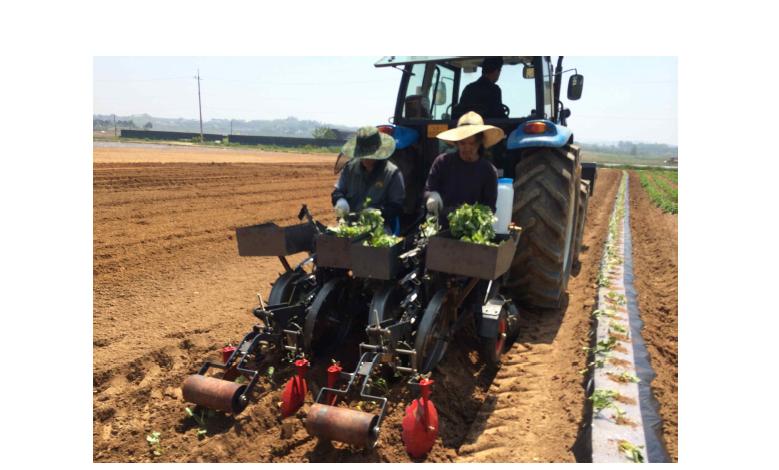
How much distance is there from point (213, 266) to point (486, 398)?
461cm

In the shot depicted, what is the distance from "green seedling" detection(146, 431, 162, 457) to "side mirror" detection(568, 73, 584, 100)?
5642 mm

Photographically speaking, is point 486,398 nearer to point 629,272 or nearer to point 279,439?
point 279,439

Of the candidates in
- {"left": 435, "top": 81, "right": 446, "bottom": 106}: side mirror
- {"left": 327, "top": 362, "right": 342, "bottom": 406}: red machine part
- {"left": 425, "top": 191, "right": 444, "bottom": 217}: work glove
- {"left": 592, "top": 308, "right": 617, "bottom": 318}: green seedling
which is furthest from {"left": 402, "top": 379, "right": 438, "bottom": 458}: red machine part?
{"left": 435, "top": 81, "right": 446, "bottom": 106}: side mirror

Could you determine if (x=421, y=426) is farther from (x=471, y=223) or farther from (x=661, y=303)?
(x=661, y=303)

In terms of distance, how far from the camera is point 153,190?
12.2m

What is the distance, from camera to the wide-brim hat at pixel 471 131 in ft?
12.3

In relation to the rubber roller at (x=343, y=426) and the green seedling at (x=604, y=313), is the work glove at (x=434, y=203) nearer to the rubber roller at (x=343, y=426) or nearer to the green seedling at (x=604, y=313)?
the rubber roller at (x=343, y=426)

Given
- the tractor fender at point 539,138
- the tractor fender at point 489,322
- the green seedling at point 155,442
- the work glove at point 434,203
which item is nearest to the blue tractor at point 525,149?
the tractor fender at point 539,138

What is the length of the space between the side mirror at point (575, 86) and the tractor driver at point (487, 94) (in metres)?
1.24

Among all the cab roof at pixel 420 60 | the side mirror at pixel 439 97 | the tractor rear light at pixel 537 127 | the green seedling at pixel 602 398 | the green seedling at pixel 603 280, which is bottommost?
the green seedling at pixel 602 398

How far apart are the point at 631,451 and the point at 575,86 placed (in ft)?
15.1

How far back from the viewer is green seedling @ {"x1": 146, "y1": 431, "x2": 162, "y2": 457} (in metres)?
2.93

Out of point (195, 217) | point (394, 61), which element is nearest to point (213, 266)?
point (195, 217)

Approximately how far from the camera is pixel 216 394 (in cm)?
311
